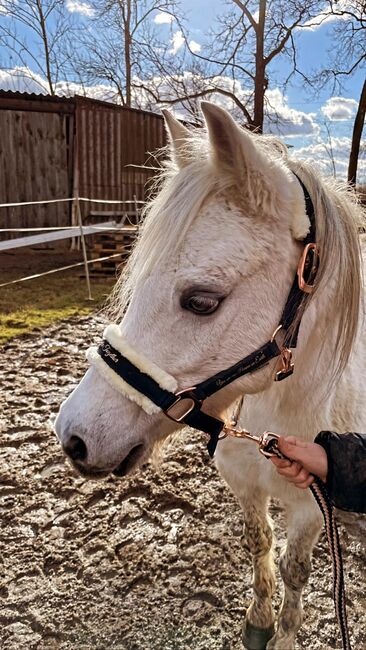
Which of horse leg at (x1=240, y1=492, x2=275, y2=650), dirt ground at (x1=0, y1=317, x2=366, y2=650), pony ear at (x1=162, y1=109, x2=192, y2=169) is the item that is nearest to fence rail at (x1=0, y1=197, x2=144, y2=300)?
dirt ground at (x1=0, y1=317, x2=366, y2=650)

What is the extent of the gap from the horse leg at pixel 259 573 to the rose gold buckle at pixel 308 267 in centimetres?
109

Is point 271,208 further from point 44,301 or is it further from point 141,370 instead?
point 44,301

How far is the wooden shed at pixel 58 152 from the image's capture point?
406 inches

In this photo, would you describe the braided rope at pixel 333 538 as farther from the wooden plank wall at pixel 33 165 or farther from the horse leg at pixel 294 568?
the wooden plank wall at pixel 33 165

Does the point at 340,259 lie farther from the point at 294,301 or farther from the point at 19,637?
the point at 19,637

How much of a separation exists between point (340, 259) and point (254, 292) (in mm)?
315

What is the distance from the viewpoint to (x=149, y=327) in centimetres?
124

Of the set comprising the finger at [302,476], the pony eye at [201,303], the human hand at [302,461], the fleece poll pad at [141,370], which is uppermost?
the pony eye at [201,303]

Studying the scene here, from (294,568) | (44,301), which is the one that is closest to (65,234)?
(44,301)

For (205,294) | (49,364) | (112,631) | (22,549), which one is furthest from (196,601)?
(49,364)

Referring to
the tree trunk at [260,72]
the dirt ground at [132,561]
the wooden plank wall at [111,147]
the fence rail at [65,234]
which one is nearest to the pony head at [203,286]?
the dirt ground at [132,561]

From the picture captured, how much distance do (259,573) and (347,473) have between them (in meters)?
1.13

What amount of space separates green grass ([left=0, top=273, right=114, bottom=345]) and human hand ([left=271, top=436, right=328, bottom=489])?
15.9 feet

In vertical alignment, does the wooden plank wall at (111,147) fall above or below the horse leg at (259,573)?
above
